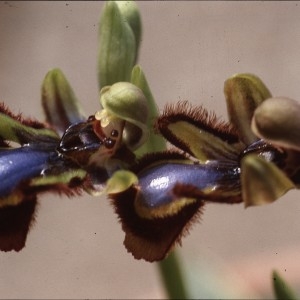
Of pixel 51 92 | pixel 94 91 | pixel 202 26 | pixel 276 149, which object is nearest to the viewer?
pixel 276 149

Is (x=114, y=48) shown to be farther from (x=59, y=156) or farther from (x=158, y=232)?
(x=158, y=232)

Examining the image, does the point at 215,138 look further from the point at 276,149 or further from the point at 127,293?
the point at 127,293

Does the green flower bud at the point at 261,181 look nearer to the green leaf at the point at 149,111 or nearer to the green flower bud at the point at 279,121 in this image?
the green flower bud at the point at 279,121

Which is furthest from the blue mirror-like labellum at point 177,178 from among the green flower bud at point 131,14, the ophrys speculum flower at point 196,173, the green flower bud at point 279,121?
the green flower bud at point 131,14

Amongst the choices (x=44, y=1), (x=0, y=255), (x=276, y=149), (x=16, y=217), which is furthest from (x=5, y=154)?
(x=44, y=1)

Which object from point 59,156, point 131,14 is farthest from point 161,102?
point 59,156
